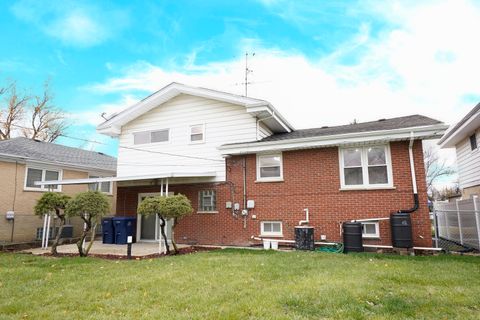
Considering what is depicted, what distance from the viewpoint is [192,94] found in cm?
1325

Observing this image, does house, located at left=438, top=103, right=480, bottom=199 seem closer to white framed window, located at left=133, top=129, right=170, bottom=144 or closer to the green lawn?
the green lawn

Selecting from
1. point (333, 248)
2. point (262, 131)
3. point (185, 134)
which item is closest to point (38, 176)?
point (185, 134)

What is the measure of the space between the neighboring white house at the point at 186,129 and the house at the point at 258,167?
0.04 metres

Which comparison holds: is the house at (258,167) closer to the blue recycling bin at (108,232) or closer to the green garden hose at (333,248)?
the green garden hose at (333,248)

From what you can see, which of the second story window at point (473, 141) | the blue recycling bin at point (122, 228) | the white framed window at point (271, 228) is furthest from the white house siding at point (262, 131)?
the second story window at point (473, 141)

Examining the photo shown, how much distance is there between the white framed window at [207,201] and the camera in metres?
12.2

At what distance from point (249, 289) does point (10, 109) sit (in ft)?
96.9

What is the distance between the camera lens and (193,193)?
12.6m

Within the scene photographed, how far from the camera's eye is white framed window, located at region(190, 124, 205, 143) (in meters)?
13.0

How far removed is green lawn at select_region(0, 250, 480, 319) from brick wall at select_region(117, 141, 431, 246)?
2.09 meters

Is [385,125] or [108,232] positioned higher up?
[385,125]

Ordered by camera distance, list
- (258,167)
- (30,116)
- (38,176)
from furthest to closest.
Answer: (30,116), (38,176), (258,167)

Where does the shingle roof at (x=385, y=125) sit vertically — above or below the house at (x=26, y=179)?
above

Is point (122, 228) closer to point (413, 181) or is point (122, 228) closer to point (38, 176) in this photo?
point (38, 176)
